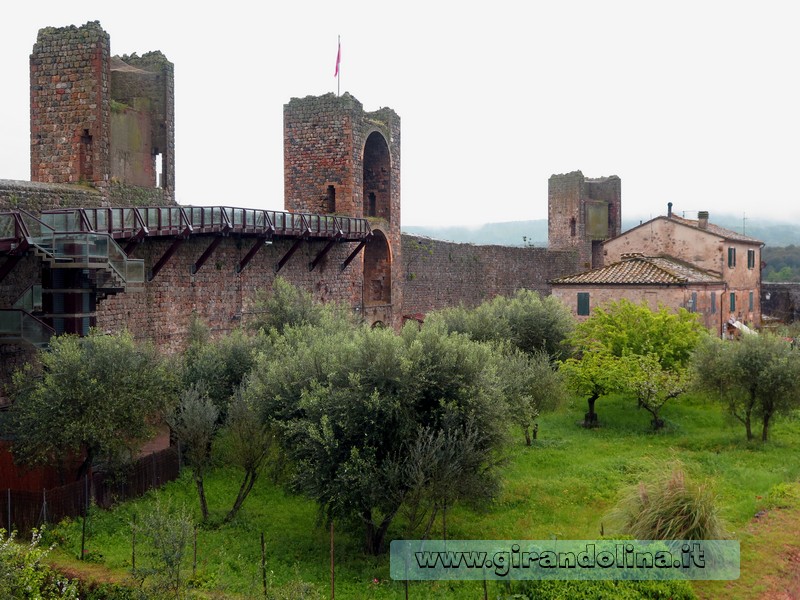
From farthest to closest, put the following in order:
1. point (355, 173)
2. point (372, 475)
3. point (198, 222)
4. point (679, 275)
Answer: point (679, 275) → point (355, 173) → point (198, 222) → point (372, 475)

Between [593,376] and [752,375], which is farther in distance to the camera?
[593,376]

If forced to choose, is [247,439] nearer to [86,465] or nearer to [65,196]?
[86,465]

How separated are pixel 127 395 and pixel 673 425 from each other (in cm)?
1566

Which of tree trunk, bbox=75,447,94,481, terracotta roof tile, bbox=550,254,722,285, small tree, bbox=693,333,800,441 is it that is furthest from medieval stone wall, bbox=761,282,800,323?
tree trunk, bbox=75,447,94,481

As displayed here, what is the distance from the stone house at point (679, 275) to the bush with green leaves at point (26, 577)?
22.3 m

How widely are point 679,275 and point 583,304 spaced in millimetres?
3677

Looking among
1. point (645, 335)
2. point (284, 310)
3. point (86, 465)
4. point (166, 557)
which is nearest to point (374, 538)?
point (166, 557)

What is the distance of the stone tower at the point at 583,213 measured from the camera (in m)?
45.3

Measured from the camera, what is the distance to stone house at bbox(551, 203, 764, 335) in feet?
95.7

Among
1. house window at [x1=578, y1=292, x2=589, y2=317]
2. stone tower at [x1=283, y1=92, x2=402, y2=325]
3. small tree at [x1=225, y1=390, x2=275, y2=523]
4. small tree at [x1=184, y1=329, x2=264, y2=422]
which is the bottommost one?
small tree at [x1=225, y1=390, x2=275, y2=523]

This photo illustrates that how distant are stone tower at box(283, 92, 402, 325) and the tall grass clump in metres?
17.2

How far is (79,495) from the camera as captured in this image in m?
14.0

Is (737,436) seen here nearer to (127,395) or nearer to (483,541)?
(483,541)

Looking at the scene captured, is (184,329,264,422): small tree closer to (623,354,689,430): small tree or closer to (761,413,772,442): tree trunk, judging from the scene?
(623,354,689,430): small tree
